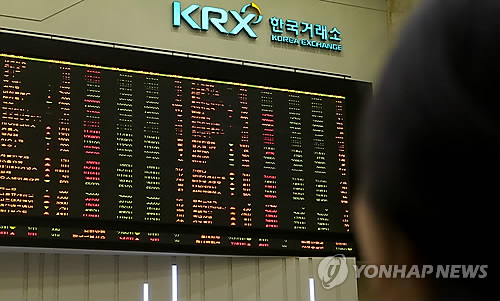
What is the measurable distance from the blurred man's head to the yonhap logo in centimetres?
544

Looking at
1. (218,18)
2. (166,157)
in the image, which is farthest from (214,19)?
(166,157)

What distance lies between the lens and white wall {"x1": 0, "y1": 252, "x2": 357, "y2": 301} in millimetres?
5125

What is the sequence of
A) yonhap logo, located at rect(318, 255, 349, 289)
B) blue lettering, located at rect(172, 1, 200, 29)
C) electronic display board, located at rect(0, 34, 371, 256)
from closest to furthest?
electronic display board, located at rect(0, 34, 371, 256) < yonhap logo, located at rect(318, 255, 349, 289) < blue lettering, located at rect(172, 1, 200, 29)

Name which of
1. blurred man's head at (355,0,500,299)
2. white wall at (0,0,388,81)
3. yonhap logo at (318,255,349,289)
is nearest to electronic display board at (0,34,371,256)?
yonhap logo at (318,255,349,289)

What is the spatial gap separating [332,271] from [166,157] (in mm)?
1391

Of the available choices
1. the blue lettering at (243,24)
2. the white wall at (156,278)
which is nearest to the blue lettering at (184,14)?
the blue lettering at (243,24)

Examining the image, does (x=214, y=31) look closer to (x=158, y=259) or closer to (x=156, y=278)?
(x=158, y=259)

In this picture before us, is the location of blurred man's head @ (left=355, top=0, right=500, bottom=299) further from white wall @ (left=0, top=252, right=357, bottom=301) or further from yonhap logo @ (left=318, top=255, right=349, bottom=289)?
yonhap logo @ (left=318, top=255, right=349, bottom=289)

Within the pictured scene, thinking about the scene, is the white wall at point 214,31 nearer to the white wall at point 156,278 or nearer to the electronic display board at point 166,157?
the electronic display board at point 166,157

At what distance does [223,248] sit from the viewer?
5285 millimetres

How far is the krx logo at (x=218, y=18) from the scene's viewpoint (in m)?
5.89

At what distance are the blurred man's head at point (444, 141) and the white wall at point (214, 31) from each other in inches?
189

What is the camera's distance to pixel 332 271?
19.0 ft

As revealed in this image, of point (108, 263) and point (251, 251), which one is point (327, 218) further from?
point (108, 263)
